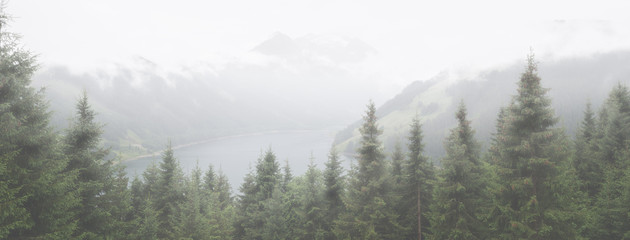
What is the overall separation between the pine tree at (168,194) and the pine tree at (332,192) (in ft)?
38.7

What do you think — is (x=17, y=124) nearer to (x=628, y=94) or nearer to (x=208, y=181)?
(x=208, y=181)

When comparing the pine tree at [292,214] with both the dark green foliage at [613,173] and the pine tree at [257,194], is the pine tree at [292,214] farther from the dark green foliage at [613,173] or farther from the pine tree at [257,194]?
the dark green foliage at [613,173]

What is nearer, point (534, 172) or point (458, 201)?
point (534, 172)

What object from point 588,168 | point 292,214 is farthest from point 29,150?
point 588,168

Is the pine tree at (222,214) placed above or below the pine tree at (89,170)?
below

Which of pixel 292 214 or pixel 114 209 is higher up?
pixel 114 209

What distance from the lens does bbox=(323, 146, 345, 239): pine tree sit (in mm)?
24094

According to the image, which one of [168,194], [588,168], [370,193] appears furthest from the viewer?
[588,168]

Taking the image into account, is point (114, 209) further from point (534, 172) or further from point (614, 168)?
point (614, 168)

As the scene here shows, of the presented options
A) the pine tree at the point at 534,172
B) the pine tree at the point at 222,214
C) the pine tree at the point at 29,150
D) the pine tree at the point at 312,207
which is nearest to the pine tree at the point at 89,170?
the pine tree at the point at 29,150

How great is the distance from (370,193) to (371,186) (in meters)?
0.65

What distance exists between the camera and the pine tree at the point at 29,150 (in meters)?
10.5

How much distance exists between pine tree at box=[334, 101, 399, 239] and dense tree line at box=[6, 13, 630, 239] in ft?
0.30

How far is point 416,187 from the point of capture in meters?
22.1
